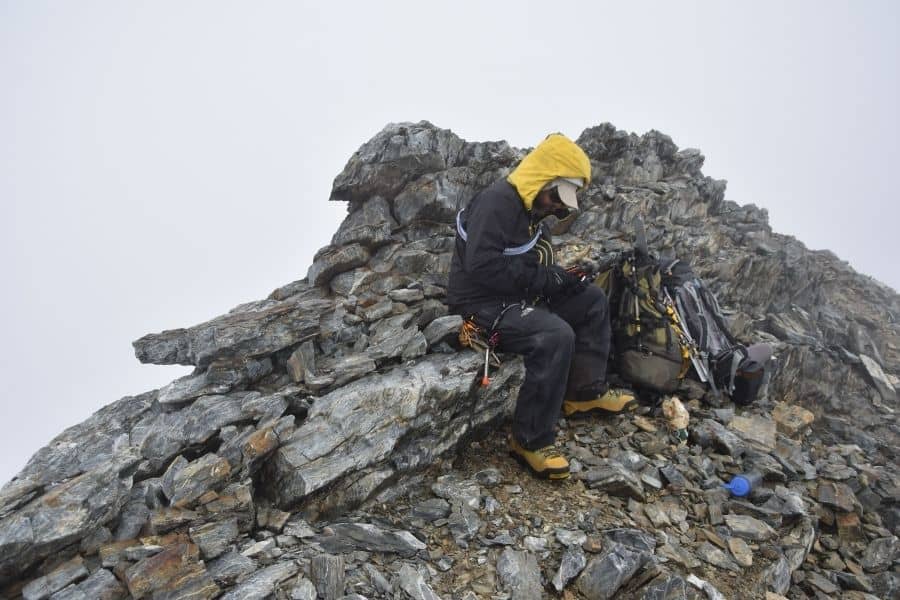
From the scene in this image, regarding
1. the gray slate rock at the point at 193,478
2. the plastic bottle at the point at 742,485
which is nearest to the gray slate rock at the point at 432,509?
the gray slate rock at the point at 193,478

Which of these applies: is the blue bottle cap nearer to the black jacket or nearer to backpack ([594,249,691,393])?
backpack ([594,249,691,393])

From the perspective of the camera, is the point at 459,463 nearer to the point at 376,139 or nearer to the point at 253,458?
the point at 253,458

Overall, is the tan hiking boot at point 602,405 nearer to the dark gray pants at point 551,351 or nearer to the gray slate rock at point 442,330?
the dark gray pants at point 551,351

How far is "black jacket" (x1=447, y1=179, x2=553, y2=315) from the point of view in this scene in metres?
7.01

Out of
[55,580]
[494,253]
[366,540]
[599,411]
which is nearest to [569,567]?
[366,540]

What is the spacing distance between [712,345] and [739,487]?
3.08 m

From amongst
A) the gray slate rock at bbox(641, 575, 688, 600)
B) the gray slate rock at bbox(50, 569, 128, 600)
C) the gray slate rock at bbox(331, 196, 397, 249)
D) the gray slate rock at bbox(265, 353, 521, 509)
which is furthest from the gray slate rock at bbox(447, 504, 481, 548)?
the gray slate rock at bbox(331, 196, 397, 249)

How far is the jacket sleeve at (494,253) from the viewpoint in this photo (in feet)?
23.0

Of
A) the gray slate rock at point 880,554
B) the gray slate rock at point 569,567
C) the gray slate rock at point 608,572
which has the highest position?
the gray slate rock at point 569,567

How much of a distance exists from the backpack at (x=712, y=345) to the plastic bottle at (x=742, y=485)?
2201 millimetres

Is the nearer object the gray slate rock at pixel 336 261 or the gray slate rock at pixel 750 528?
the gray slate rock at pixel 750 528

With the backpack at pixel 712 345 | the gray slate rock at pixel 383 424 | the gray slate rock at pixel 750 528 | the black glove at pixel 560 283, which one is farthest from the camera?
the backpack at pixel 712 345

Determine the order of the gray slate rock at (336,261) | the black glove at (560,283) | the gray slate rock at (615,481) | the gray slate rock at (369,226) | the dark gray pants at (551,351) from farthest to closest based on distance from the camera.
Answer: the gray slate rock at (369,226) → the gray slate rock at (336,261) → the black glove at (560,283) → the dark gray pants at (551,351) → the gray slate rock at (615,481)

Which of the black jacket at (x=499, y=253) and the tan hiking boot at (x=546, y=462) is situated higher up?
the black jacket at (x=499, y=253)
